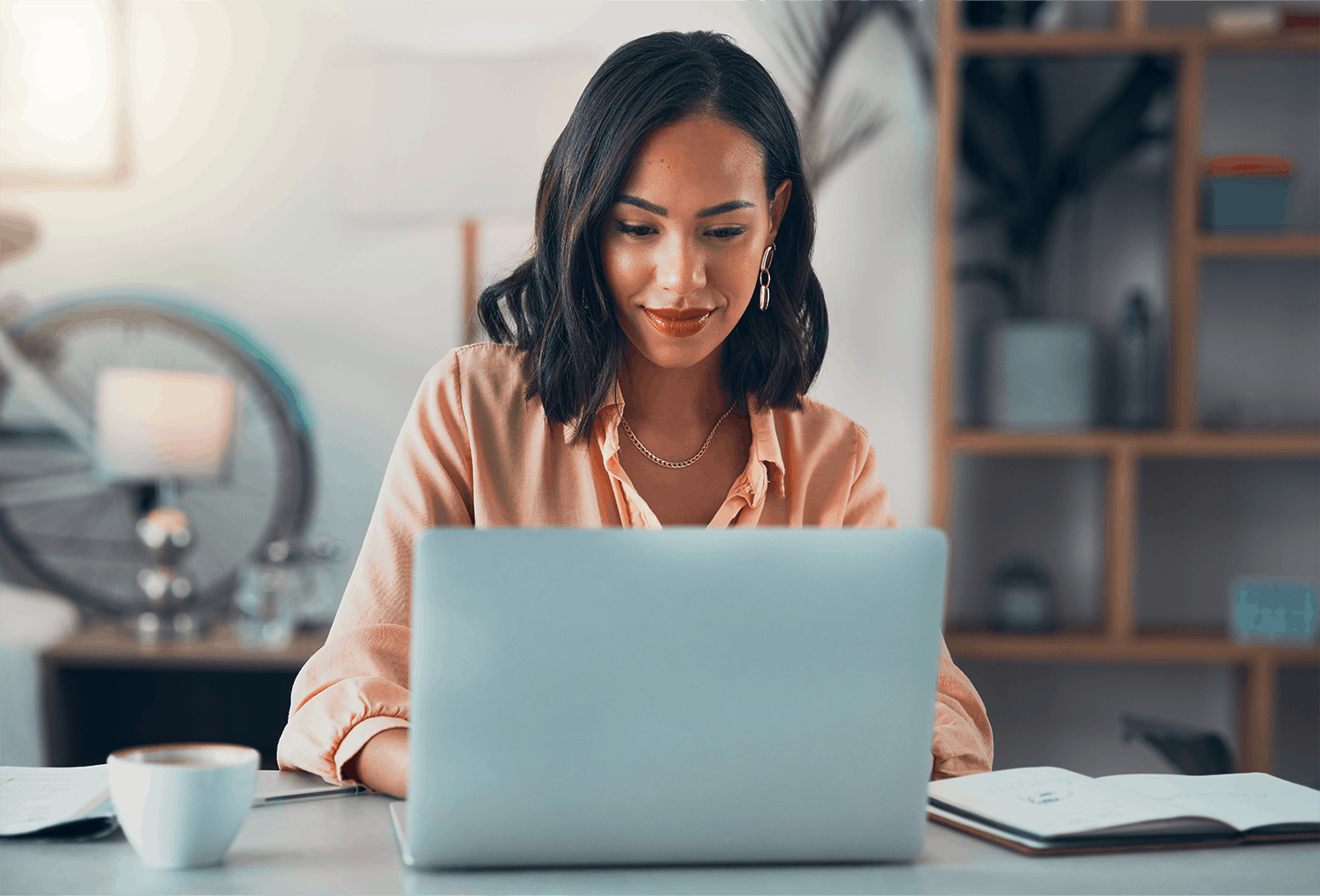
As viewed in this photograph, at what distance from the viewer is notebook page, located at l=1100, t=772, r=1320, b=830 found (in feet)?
2.59

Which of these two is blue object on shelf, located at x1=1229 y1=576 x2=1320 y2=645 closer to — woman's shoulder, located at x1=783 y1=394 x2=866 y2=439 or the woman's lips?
woman's shoulder, located at x1=783 y1=394 x2=866 y2=439

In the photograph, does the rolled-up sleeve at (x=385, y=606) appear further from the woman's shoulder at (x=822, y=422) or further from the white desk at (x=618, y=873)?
the woman's shoulder at (x=822, y=422)

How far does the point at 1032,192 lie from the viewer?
99.2 inches

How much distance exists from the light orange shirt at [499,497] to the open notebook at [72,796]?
31mm

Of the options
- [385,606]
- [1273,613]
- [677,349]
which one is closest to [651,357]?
[677,349]

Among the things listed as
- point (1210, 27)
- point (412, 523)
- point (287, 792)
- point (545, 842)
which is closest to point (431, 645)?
point (545, 842)

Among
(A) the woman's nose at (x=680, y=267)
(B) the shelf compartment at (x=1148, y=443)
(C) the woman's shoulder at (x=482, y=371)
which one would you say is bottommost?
(B) the shelf compartment at (x=1148, y=443)

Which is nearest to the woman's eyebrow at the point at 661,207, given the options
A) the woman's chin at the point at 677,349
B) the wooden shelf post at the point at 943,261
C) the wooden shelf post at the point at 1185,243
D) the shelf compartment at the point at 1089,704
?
the woman's chin at the point at 677,349

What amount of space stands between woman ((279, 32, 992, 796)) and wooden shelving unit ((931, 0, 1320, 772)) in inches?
43.7

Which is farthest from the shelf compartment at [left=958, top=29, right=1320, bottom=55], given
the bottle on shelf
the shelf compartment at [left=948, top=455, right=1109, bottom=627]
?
the shelf compartment at [left=948, top=455, right=1109, bottom=627]

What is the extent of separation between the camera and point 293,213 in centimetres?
270

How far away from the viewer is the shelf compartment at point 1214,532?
267 cm

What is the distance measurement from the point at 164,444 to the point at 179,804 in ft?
6.25

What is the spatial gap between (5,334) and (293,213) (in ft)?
2.41
